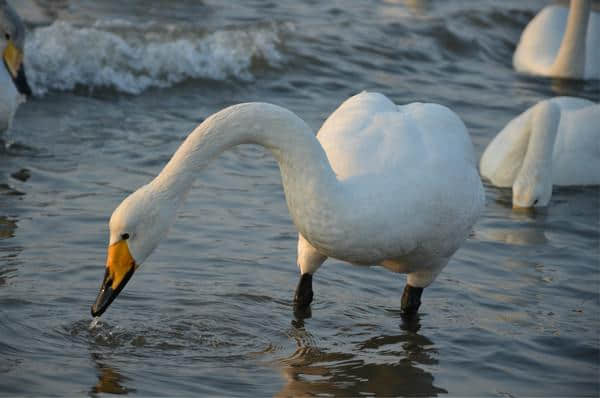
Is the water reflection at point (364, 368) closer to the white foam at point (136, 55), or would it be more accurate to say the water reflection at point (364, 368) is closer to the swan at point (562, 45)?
the white foam at point (136, 55)

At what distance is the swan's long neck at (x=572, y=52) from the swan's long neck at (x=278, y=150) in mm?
9130

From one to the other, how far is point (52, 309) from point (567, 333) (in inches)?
112

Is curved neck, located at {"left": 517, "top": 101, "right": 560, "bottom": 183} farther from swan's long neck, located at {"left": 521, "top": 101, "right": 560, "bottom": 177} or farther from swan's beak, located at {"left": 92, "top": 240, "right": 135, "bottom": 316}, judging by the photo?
swan's beak, located at {"left": 92, "top": 240, "right": 135, "bottom": 316}

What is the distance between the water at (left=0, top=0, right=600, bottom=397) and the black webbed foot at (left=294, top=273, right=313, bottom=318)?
6 centimetres

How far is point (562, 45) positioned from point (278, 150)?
9.50m

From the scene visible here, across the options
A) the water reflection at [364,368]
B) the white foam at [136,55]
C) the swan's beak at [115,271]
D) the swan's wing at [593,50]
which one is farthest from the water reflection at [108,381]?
the swan's wing at [593,50]

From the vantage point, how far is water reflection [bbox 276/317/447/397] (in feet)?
17.5

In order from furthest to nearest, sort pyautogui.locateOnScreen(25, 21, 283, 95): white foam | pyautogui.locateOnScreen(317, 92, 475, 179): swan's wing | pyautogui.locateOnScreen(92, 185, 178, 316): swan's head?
pyautogui.locateOnScreen(25, 21, 283, 95): white foam → pyautogui.locateOnScreen(317, 92, 475, 179): swan's wing → pyautogui.locateOnScreen(92, 185, 178, 316): swan's head

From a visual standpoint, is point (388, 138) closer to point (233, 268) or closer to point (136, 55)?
point (233, 268)

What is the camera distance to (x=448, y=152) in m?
5.58

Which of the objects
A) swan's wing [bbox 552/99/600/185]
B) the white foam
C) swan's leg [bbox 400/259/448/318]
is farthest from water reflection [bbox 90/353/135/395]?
the white foam

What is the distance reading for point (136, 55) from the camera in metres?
12.7

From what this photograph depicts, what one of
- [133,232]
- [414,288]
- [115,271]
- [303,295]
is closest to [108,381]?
[115,271]

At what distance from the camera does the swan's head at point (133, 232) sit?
4832mm
